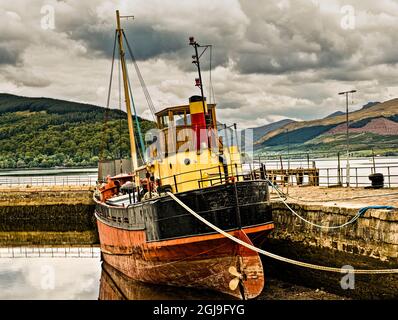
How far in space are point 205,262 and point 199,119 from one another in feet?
17.6

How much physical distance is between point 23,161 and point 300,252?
173 meters

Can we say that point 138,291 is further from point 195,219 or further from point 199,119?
point 199,119

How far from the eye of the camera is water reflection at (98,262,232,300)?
15844 millimetres

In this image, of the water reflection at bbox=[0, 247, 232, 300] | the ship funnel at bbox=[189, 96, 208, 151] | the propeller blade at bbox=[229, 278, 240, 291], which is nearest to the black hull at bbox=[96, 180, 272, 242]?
the propeller blade at bbox=[229, 278, 240, 291]

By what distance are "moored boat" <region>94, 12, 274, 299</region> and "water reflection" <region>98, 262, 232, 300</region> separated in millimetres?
282

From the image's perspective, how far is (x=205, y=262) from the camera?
15.3 m

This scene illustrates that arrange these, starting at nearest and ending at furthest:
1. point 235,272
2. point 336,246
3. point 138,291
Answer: point 235,272 → point 336,246 → point 138,291

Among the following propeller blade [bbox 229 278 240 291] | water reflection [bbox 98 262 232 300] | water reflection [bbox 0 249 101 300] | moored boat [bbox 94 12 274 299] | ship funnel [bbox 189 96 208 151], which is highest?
ship funnel [bbox 189 96 208 151]

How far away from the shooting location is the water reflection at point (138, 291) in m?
15.8

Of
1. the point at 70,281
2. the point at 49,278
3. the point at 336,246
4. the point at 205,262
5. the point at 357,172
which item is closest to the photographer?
the point at 205,262

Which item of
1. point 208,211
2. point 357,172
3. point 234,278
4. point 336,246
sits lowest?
point 357,172

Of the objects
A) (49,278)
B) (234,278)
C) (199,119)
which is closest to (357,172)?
(49,278)

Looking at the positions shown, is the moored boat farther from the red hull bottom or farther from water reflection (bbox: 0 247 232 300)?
water reflection (bbox: 0 247 232 300)

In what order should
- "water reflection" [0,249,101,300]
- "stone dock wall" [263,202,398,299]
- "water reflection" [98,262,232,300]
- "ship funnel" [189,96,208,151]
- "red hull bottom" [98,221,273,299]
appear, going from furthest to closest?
1. "water reflection" [0,249,101,300]
2. "ship funnel" [189,96,208,151]
3. "water reflection" [98,262,232,300]
4. "red hull bottom" [98,221,273,299]
5. "stone dock wall" [263,202,398,299]
